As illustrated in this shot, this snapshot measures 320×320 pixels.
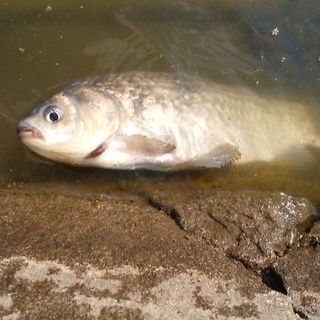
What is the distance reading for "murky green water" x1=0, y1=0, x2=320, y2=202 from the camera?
4.34m

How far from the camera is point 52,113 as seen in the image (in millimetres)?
3732

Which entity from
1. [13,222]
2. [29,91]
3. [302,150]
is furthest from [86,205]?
[302,150]

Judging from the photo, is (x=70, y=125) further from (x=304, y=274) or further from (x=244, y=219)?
(x=304, y=274)

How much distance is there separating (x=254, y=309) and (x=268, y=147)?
5.90 feet

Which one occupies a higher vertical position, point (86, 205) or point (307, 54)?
point (307, 54)

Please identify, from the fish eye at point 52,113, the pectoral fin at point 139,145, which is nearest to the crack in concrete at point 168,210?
the pectoral fin at point 139,145

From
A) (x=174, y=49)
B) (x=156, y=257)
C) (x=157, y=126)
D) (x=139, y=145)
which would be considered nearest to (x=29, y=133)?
(x=139, y=145)

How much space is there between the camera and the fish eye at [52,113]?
3.71 metres

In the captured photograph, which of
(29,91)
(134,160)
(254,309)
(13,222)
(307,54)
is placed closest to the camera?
(254,309)

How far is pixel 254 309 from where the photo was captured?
290cm

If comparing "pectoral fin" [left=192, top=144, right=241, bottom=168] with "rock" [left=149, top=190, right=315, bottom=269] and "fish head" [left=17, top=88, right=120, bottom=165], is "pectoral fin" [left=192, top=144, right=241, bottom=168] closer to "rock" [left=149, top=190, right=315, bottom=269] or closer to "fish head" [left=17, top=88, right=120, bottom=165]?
"rock" [left=149, top=190, right=315, bottom=269]

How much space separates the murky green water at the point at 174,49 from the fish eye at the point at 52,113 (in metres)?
0.51

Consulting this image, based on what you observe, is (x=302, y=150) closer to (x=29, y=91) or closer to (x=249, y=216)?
(x=249, y=216)

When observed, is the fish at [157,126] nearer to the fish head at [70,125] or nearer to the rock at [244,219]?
the fish head at [70,125]
